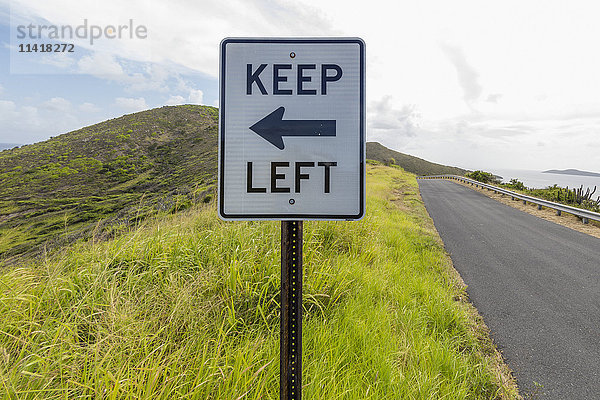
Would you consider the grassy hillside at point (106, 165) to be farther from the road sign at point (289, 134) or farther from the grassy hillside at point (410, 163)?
the grassy hillside at point (410, 163)

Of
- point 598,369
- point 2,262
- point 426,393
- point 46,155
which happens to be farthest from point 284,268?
point 46,155

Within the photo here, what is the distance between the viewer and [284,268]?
1335 millimetres

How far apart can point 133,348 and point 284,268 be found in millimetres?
1312

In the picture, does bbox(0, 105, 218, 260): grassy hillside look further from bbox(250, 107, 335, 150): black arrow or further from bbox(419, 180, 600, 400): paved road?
bbox(250, 107, 335, 150): black arrow

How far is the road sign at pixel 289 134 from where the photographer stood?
1361mm

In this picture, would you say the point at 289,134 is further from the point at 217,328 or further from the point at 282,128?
the point at 217,328

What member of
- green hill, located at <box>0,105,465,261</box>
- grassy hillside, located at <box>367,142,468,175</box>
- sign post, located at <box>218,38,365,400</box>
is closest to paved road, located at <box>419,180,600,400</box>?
sign post, located at <box>218,38,365,400</box>

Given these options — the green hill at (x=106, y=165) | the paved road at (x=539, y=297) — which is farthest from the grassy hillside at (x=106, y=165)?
the paved road at (x=539, y=297)

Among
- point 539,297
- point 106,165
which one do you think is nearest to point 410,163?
point 106,165

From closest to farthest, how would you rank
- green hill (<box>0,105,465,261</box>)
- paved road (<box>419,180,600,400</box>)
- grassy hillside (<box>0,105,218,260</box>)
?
1. paved road (<box>419,180,600,400</box>)
2. green hill (<box>0,105,465,261</box>)
3. grassy hillside (<box>0,105,218,260</box>)

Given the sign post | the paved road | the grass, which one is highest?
the sign post

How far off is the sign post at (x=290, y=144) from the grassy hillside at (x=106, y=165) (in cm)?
3188

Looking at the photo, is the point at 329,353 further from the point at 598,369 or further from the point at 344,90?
the point at 598,369

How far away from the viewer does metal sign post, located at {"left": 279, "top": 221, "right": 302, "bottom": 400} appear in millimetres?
1336
